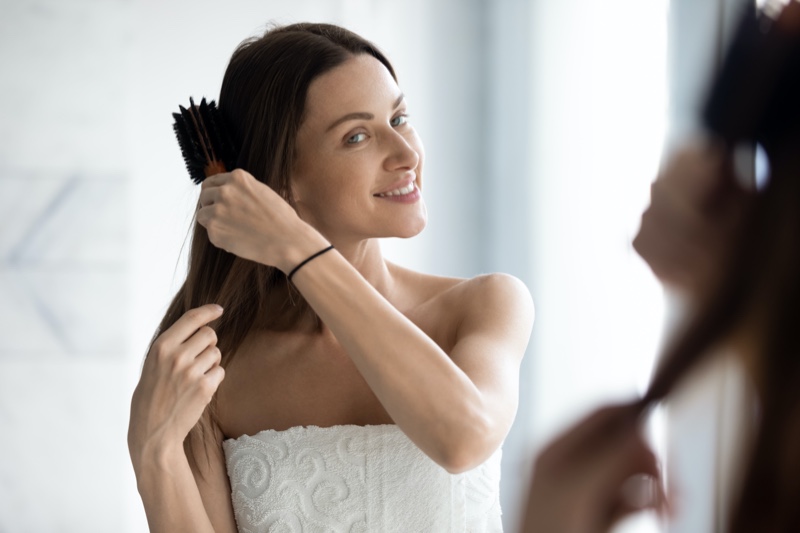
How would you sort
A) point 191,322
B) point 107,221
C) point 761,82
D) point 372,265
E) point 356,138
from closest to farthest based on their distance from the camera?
point 761,82, point 191,322, point 356,138, point 372,265, point 107,221

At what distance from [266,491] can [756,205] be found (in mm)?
1007

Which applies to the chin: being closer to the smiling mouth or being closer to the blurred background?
the smiling mouth

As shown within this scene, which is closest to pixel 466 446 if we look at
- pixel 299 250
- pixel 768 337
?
pixel 299 250

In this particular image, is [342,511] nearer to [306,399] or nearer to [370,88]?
[306,399]

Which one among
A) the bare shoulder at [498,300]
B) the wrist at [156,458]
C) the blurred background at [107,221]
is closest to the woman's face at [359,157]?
the bare shoulder at [498,300]

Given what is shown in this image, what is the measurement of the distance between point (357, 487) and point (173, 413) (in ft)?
0.78

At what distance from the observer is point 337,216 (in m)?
1.07

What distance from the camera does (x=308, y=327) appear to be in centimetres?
120

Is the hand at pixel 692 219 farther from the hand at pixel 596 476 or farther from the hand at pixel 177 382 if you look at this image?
the hand at pixel 177 382

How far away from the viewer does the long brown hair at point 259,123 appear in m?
1.05

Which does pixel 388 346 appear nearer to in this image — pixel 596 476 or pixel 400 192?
pixel 400 192

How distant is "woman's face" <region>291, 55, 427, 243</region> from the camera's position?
105 centimetres

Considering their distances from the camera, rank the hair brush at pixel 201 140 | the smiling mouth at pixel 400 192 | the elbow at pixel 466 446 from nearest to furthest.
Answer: the elbow at pixel 466 446
the hair brush at pixel 201 140
the smiling mouth at pixel 400 192

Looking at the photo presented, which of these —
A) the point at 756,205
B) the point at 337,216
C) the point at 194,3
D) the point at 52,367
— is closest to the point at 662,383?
the point at 756,205
